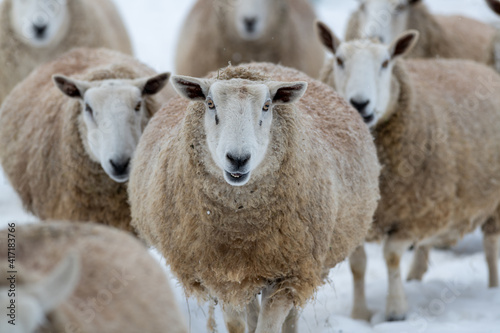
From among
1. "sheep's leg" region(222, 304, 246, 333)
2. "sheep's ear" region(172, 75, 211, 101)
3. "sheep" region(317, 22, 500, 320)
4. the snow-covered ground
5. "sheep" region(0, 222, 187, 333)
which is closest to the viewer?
"sheep" region(0, 222, 187, 333)

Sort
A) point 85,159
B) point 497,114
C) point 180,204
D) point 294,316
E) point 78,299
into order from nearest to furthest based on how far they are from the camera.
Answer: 1. point 78,299
2. point 180,204
3. point 294,316
4. point 85,159
5. point 497,114

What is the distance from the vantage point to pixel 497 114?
655 cm

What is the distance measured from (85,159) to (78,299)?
2.49 meters

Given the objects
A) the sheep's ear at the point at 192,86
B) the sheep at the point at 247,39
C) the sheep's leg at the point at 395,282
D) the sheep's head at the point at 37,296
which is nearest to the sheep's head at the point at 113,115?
the sheep's ear at the point at 192,86

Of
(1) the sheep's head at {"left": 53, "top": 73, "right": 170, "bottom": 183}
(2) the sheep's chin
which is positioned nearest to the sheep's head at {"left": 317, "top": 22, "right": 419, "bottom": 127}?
(1) the sheep's head at {"left": 53, "top": 73, "right": 170, "bottom": 183}

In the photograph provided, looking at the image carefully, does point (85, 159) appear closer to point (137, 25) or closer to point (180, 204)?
point (180, 204)

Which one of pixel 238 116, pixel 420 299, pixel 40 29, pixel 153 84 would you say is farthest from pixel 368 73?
pixel 40 29

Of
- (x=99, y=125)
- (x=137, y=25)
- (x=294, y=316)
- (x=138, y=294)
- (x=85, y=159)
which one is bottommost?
(x=137, y=25)

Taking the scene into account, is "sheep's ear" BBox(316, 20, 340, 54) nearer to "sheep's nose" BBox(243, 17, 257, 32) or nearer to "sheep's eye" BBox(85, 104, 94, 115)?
"sheep's nose" BBox(243, 17, 257, 32)

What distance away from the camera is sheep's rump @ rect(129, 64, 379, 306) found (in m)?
4.11

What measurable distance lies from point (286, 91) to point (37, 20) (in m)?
4.51

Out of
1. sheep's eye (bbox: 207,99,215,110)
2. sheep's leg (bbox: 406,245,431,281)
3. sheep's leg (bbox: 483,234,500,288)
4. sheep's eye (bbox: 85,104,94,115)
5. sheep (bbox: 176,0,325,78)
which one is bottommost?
sheep's leg (bbox: 406,245,431,281)

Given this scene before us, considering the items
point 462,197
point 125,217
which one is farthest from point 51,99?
point 462,197

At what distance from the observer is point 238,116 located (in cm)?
390
